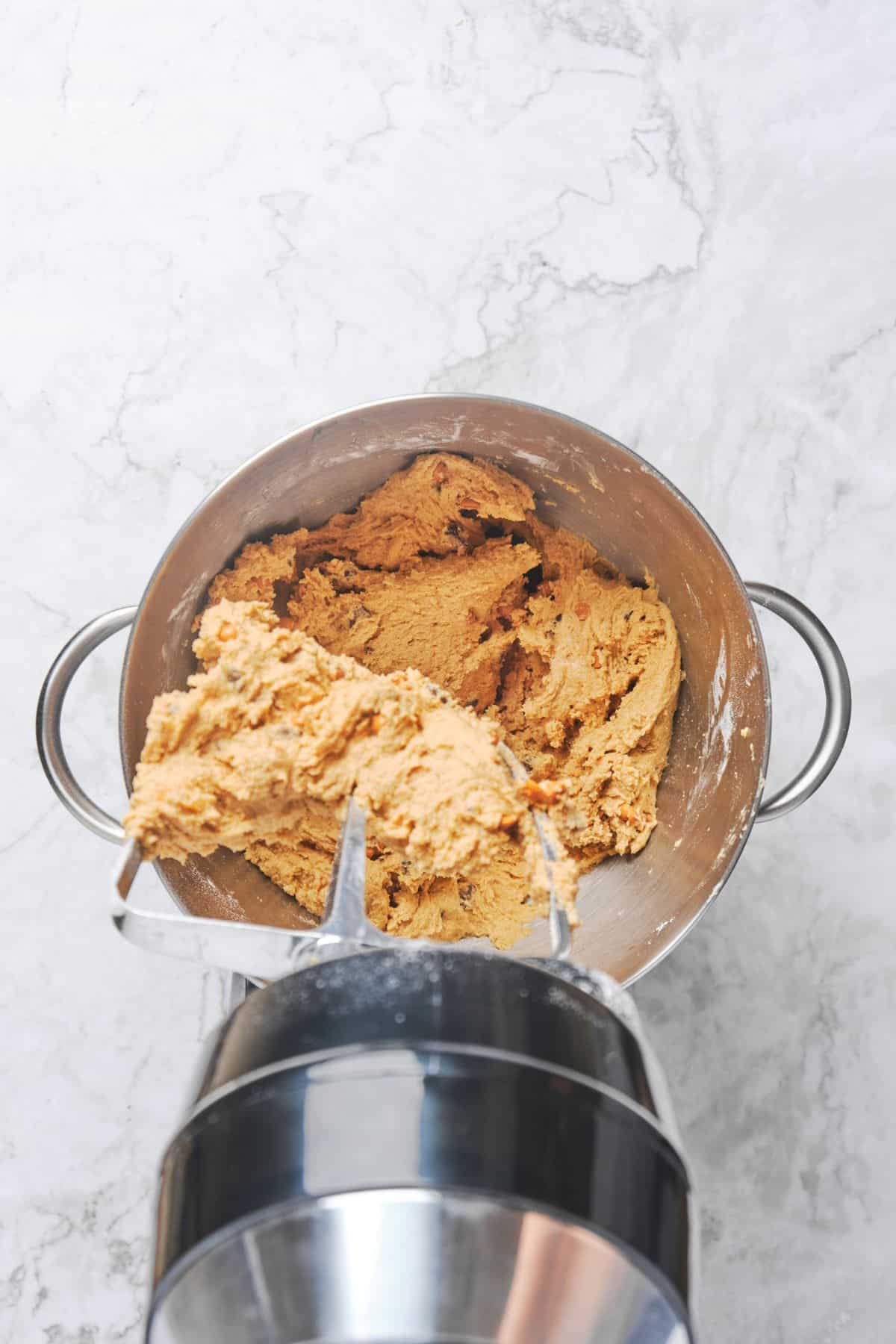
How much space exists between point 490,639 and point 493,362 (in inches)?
16.7

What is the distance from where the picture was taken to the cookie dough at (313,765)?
967 millimetres

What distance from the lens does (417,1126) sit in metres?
0.67

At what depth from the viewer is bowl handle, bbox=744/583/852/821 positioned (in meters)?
1.11

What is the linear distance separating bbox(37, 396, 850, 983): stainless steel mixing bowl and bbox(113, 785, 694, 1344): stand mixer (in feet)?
1.18

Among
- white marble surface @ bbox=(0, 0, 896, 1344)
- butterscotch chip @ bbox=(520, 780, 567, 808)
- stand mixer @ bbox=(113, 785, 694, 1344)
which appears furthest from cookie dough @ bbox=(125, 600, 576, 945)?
white marble surface @ bbox=(0, 0, 896, 1344)

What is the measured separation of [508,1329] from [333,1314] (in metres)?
0.12

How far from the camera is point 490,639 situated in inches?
49.2

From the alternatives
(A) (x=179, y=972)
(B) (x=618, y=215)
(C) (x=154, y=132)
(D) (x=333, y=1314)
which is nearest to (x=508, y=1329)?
(D) (x=333, y=1314)

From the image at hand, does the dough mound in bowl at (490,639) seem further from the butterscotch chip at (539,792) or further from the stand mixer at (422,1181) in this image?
the stand mixer at (422,1181)

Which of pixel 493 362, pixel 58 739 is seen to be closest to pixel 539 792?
pixel 58 739

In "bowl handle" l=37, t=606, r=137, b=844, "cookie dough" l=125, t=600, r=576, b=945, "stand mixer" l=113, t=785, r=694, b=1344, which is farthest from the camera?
"bowl handle" l=37, t=606, r=137, b=844

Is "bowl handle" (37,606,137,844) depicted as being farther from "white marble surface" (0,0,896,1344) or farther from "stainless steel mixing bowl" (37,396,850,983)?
"white marble surface" (0,0,896,1344)

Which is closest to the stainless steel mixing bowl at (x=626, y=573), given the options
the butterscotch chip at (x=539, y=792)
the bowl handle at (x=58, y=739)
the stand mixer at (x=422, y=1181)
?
the bowl handle at (x=58, y=739)

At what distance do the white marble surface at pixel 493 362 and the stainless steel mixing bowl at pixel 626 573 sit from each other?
0.85 ft
